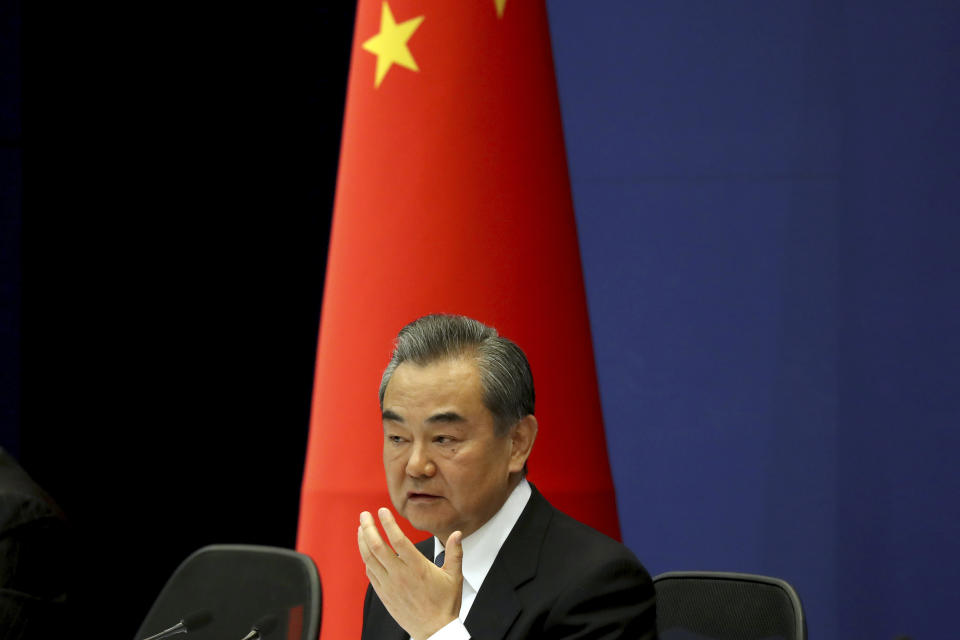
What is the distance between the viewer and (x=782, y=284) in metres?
3.31

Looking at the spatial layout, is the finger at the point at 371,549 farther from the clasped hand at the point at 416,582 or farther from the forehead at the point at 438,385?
the forehead at the point at 438,385

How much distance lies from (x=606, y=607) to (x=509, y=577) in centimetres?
14

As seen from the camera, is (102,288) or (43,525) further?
(102,288)

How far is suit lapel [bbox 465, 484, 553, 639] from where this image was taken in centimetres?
141

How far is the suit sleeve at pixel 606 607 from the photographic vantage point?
1.35 m

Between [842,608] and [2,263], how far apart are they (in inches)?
124

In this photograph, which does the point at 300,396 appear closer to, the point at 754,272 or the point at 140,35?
the point at 140,35

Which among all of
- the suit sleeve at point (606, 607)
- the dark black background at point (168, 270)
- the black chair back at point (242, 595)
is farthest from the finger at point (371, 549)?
the dark black background at point (168, 270)

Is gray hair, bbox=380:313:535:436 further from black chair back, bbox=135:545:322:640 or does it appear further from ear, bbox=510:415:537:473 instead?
black chair back, bbox=135:545:322:640

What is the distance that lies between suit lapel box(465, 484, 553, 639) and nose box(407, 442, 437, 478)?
6.7 inches

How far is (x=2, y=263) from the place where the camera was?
12.9 ft

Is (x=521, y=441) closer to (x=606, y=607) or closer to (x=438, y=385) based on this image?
(x=438, y=385)

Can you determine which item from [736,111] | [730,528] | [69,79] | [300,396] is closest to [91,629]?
[300,396]

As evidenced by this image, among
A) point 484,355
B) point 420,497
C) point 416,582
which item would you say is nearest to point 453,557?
A: point 416,582
